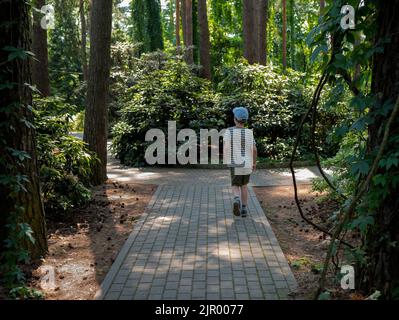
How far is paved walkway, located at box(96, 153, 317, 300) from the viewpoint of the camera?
4.83 m

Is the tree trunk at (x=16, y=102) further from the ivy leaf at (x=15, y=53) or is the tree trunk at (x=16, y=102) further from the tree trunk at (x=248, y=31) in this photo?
the tree trunk at (x=248, y=31)

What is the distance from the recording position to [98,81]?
10617 mm

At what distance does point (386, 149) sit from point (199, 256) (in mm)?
2931

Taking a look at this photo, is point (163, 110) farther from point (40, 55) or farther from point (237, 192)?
point (237, 192)

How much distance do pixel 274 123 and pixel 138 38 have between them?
938 inches

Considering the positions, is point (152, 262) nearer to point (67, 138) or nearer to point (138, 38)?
point (67, 138)

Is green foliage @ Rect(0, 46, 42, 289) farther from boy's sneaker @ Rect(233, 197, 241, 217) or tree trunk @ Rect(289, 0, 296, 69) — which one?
tree trunk @ Rect(289, 0, 296, 69)

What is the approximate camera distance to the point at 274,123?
48.0ft

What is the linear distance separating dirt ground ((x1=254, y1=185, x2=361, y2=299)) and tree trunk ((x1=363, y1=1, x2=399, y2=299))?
418mm

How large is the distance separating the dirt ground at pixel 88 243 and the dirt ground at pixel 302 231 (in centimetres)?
238

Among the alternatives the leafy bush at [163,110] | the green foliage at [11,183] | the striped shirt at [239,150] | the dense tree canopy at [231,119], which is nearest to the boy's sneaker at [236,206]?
the striped shirt at [239,150]

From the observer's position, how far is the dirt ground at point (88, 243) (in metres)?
5.19

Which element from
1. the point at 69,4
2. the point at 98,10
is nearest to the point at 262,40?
the point at 69,4

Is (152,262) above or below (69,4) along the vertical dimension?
below
